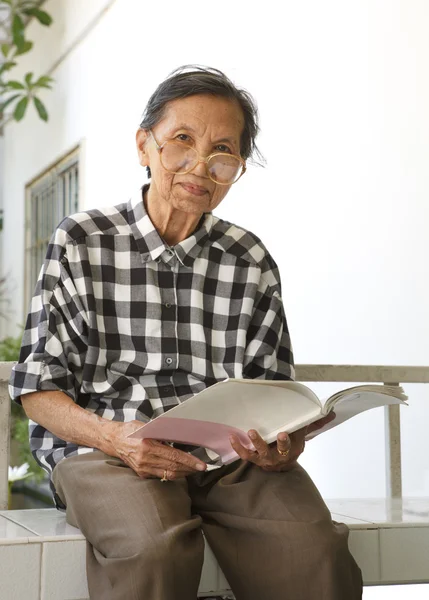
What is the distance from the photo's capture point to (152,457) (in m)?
1.35

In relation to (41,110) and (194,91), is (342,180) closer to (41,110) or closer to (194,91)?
(194,91)

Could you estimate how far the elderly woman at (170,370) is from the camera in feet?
4.35

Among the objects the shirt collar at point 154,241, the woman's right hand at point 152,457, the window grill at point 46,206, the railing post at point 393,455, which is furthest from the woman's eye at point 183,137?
the window grill at point 46,206

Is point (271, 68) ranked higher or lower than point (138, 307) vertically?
higher

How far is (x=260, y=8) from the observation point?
3.67 metres

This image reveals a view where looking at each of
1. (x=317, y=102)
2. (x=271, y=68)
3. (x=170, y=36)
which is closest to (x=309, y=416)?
(x=317, y=102)

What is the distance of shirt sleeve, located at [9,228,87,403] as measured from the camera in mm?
1460

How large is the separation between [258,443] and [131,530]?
0.23 meters

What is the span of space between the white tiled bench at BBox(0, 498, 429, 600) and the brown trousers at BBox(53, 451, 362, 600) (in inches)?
1.6

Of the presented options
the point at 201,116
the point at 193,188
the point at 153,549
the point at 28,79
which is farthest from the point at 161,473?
the point at 28,79

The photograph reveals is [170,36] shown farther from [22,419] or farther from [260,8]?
[22,419]

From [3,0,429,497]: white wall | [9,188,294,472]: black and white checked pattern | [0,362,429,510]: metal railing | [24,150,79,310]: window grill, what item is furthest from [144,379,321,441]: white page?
[24,150,79,310]: window grill

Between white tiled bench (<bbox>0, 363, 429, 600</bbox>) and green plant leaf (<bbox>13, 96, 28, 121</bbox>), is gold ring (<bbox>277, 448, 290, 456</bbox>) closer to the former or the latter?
white tiled bench (<bbox>0, 363, 429, 600</bbox>)

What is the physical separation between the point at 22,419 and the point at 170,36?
2.33 metres
